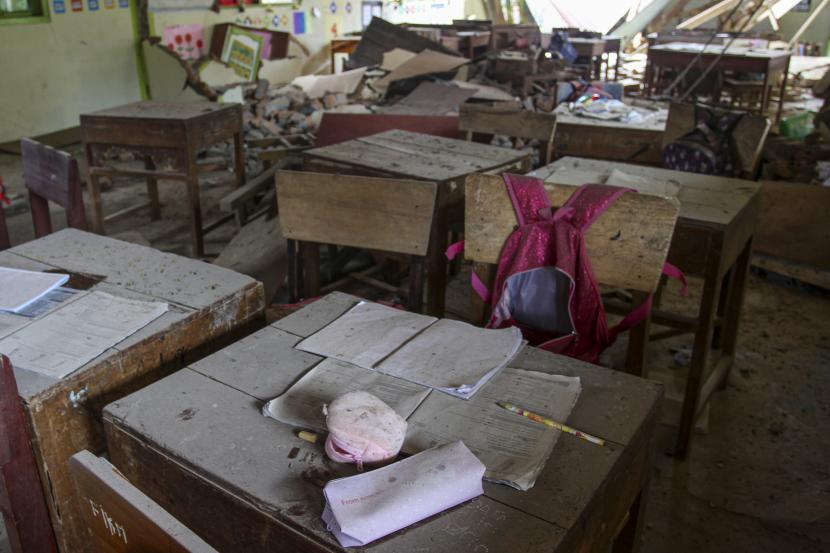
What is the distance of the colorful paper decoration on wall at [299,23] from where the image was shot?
9.49 metres

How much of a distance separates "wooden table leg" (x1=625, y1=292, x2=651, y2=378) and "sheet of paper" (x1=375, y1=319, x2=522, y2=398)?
0.66m

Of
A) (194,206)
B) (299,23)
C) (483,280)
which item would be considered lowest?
(194,206)

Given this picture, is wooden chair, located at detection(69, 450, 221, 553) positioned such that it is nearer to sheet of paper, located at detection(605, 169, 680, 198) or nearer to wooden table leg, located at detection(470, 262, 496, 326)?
wooden table leg, located at detection(470, 262, 496, 326)

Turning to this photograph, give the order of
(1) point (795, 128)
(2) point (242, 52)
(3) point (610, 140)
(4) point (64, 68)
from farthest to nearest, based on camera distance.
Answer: (2) point (242, 52) < (4) point (64, 68) < (1) point (795, 128) < (3) point (610, 140)

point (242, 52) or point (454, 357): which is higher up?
point (242, 52)

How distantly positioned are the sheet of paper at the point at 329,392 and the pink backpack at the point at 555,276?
30.6 inches

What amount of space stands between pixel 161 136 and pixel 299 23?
6466mm

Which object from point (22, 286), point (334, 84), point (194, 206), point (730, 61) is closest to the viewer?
point (22, 286)

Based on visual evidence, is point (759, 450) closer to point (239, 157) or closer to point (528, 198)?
point (528, 198)

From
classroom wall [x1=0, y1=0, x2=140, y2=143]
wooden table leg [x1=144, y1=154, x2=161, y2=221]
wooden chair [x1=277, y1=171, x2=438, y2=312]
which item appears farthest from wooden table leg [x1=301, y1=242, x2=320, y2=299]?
classroom wall [x1=0, y1=0, x2=140, y2=143]

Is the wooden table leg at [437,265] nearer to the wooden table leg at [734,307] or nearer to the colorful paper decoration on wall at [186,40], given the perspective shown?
the wooden table leg at [734,307]

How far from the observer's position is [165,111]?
388cm

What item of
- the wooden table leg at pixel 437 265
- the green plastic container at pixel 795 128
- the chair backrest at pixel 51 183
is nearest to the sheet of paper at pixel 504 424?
the wooden table leg at pixel 437 265

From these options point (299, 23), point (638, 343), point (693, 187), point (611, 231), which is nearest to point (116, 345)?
point (611, 231)
